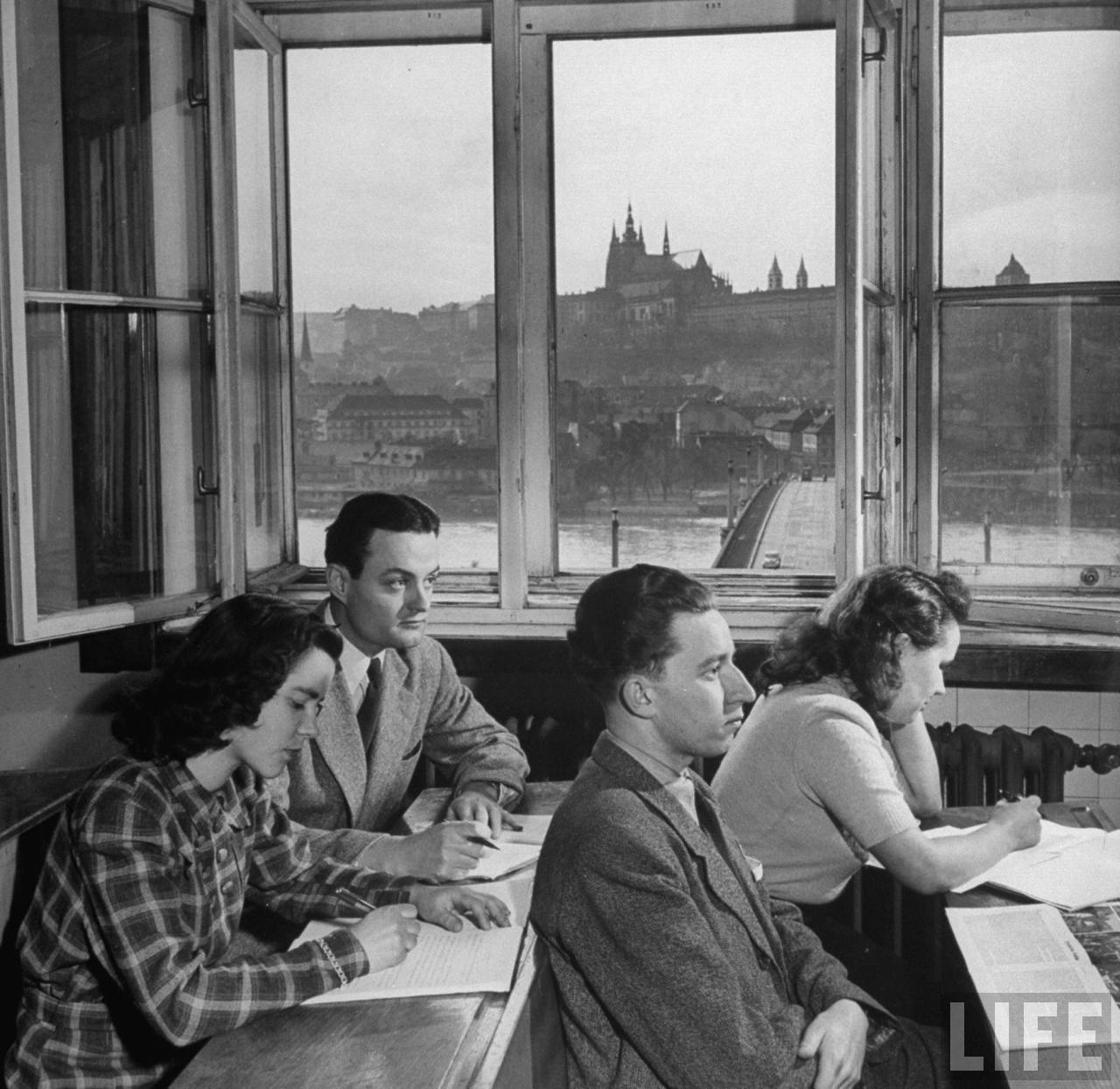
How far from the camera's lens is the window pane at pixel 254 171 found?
11.9 feet

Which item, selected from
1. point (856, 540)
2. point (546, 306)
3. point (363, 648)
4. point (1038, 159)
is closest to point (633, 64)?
point (546, 306)

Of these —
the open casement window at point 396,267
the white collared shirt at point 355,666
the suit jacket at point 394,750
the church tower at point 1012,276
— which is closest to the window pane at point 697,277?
the open casement window at point 396,267

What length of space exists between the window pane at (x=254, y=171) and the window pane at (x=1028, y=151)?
6.05 ft

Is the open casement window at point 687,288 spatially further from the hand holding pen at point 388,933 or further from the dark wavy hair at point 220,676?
the hand holding pen at point 388,933

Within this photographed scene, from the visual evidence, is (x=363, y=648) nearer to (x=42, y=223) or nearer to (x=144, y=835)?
(x=144, y=835)

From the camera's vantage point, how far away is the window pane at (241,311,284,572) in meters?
3.81

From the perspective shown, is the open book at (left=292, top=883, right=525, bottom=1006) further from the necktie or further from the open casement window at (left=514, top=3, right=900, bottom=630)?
the open casement window at (left=514, top=3, right=900, bottom=630)

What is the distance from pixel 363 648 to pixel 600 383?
4.32 ft

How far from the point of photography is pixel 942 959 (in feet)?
8.75

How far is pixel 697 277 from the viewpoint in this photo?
Result: 3.87 meters

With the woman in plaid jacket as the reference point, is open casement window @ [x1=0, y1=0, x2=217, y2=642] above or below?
above

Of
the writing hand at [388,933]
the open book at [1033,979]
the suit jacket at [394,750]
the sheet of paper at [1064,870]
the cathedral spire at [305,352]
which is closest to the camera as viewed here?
the open book at [1033,979]

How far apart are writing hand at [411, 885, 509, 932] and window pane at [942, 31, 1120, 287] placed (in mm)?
2307

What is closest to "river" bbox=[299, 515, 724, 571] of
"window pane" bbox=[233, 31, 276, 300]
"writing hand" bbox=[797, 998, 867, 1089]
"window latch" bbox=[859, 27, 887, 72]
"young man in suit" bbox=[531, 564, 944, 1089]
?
"window pane" bbox=[233, 31, 276, 300]
